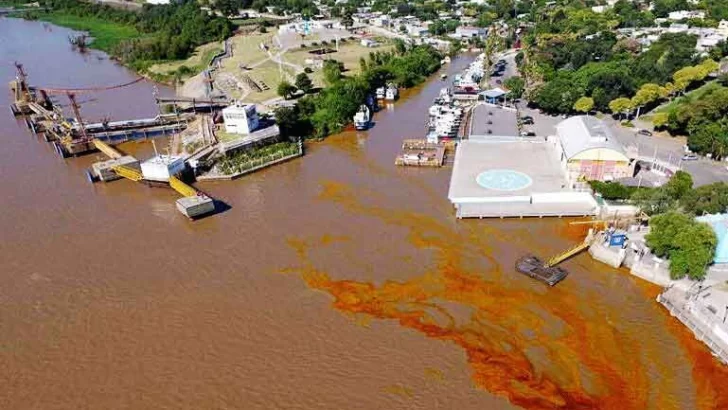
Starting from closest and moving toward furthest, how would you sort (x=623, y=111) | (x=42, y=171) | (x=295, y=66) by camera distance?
(x=42, y=171)
(x=623, y=111)
(x=295, y=66)

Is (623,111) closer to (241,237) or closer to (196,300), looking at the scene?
(241,237)

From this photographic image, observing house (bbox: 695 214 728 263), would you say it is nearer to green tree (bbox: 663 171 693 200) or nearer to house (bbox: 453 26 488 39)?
green tree (bbox: 663 171 693 200)

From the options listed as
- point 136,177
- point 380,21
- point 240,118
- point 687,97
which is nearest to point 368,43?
point 380,21

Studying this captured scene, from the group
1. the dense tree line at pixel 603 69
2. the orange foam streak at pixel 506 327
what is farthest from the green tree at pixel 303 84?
the orange foam streak at pixel 506 327

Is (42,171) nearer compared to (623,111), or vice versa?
(42,171)

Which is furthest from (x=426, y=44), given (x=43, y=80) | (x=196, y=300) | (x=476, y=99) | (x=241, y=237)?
(x=196, y=300)

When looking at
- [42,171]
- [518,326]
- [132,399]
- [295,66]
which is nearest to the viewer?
[132,399]

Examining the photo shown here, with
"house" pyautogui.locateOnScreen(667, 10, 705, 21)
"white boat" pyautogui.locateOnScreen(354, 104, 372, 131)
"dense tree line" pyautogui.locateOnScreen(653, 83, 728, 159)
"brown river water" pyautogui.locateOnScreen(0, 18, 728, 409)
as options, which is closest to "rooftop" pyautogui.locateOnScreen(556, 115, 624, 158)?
"brown river water" pyautogui.locateOnScreen(0, 18, 728, 409)

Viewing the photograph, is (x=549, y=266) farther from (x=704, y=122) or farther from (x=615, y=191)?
(x=704, y=122)
